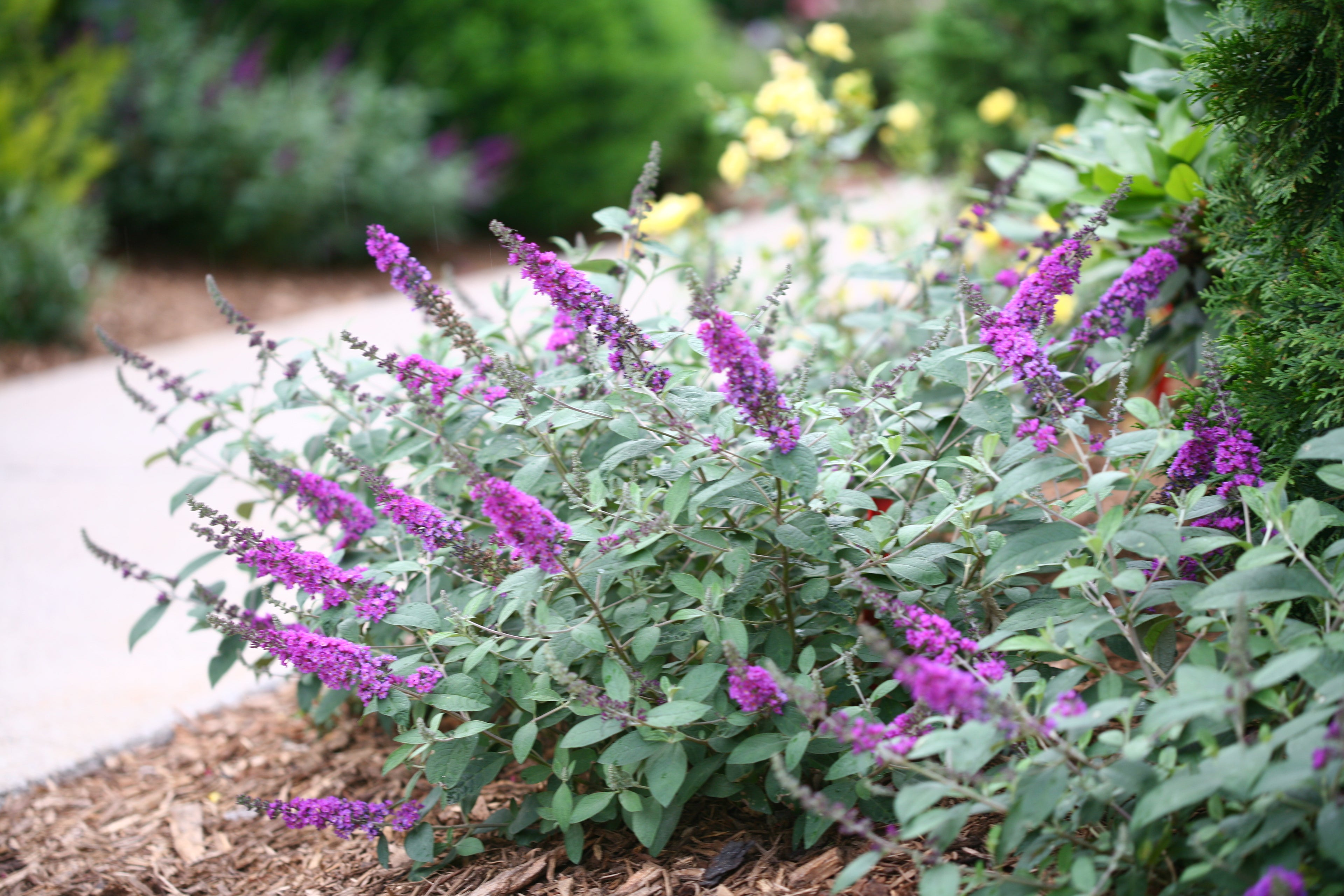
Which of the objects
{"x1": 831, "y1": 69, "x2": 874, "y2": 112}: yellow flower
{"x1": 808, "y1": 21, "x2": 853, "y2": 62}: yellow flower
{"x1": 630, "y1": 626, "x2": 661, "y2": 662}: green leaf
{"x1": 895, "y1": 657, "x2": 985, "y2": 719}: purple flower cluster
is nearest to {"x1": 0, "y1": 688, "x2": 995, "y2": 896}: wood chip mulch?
{"x1": 630, "y1": 626, "x2": 661, "y2": 662}: green leaf

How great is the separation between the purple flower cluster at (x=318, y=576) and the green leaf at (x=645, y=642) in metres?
0.52

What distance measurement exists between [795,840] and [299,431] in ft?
14.2

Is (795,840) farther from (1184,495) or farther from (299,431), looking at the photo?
(299,431)

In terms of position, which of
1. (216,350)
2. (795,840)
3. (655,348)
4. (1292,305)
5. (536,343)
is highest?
(216,350)

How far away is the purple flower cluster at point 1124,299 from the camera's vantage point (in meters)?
2.11

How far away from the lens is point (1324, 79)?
6.41ft

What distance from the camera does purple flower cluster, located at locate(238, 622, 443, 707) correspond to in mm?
1793

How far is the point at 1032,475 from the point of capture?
5.34ft

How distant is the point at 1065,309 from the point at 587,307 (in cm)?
268

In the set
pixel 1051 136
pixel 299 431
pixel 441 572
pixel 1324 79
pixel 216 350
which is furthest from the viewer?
pixel 216 350

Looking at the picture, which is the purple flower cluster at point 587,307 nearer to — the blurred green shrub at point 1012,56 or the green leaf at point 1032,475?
the green leaf at point 1032,475

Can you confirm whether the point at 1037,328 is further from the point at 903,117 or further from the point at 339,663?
the point at 903,117

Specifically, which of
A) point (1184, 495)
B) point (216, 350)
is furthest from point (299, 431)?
point (1184, 495)

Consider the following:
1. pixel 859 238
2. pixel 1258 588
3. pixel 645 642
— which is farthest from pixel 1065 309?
pixel 645 642
